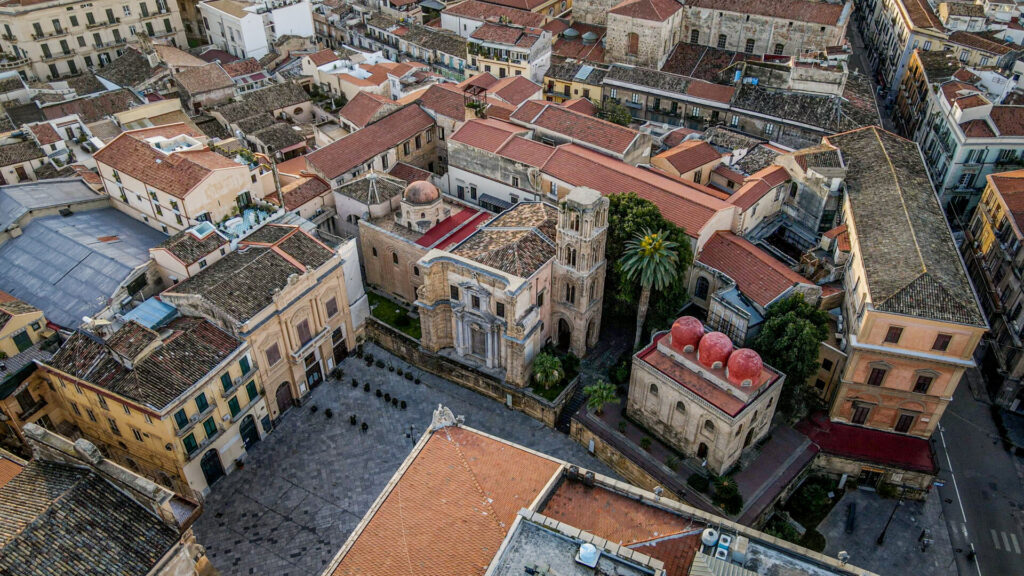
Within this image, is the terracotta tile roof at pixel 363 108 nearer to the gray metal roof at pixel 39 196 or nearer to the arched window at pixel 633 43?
the gray metal roof at pixel 39 196

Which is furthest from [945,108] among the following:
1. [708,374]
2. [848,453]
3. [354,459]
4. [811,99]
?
[354,459]

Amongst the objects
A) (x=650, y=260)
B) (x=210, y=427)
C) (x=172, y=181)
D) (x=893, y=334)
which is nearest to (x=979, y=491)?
(x=893, y=334)

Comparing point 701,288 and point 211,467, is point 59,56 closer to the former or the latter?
point 211,467

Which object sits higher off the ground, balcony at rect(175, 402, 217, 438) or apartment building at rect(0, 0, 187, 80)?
apartment building at rect(0, 0, 187, 80)

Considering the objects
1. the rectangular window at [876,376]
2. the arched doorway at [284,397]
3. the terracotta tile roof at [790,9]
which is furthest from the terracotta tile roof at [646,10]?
the arched doorway at [284,397]

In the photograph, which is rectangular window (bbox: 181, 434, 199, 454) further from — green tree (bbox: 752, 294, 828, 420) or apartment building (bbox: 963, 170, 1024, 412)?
apartment building (bbox: 963, 170, 1024, 412)

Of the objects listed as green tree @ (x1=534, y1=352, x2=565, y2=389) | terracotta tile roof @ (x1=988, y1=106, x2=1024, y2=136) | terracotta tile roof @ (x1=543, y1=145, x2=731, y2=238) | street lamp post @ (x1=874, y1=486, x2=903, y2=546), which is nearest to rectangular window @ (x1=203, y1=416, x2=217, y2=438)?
green tree @ (x1=534, y1=352, x2=565, y2=389)
